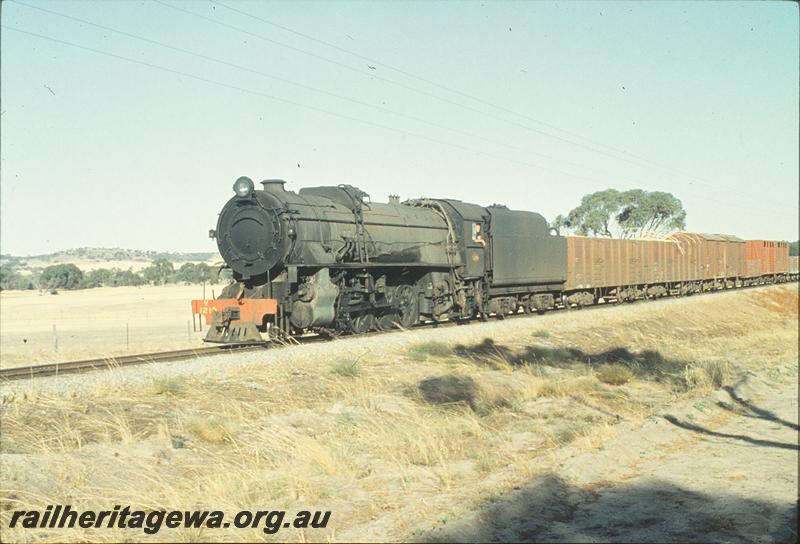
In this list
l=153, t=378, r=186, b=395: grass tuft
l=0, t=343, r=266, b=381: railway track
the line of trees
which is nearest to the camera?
l=153, t=378, r=186, b=395: grass tuft

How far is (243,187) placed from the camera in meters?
17.2

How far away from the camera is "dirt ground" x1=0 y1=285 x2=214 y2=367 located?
71.6 ft

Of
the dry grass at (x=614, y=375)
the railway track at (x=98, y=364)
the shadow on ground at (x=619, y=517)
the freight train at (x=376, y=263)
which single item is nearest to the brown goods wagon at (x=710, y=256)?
the freight train at (x=376, y=263)

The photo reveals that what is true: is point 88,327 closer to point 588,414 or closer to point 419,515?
point 588,414

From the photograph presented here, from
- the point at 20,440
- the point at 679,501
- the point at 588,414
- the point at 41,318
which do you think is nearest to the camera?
the point at 679,501

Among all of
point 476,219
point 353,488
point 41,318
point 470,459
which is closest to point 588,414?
point 470,459

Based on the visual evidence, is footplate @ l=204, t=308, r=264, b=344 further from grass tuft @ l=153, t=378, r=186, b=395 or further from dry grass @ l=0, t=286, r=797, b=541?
grass tuft @ l=153, t=378, r=186, b=395

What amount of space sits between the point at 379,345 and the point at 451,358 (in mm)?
1815

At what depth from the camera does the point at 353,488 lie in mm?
8430

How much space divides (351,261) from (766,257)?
1776 inches

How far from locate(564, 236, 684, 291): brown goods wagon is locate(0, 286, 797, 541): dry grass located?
12.6 metres

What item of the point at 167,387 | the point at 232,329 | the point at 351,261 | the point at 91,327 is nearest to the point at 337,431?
the point at 167,387

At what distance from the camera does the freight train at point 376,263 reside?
17047 mm

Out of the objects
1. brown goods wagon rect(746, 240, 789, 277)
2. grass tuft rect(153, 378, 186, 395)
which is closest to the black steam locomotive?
grass tuft rect(153, 378, 186, 395)
